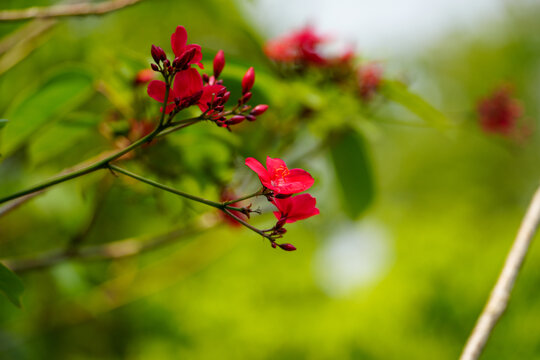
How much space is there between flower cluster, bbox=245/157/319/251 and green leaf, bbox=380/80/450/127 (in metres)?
0.55

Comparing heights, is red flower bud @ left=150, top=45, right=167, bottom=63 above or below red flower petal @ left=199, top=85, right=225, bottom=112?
above

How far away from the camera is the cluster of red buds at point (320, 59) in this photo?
1254 millimetres

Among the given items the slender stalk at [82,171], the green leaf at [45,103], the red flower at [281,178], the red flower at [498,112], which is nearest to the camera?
the slender stalk at [82,171]

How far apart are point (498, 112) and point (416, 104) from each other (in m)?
0.49

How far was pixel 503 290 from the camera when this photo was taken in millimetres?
834

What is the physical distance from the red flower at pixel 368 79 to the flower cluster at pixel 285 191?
2.15 ft

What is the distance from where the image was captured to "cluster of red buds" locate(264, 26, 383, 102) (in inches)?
49.4

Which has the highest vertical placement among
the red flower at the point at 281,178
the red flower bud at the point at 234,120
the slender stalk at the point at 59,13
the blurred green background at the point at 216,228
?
the slender stalk at the point at 59,13

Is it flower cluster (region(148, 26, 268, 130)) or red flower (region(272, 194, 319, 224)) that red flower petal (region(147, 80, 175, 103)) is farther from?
red flower (region(272, 194, 319, 224))

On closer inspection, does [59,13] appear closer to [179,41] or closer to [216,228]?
[179,41]

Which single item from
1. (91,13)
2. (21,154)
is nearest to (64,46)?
(21,154)

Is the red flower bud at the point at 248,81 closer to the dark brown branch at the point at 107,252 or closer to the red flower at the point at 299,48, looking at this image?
the red flower at the point at 299,48

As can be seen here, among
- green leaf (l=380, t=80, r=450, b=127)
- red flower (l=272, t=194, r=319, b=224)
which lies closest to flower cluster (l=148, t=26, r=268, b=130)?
red flower (l=272, t=194, r=319, b=224)

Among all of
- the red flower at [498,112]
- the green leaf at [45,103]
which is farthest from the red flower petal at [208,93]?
the red flower at [498,112]
